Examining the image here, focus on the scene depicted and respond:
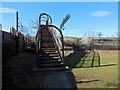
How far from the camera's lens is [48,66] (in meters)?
11.4

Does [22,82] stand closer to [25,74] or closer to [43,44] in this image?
[25,74]

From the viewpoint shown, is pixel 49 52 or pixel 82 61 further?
pixel 82 61

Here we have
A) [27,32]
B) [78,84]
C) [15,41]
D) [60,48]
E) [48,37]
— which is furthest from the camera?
[27,32]

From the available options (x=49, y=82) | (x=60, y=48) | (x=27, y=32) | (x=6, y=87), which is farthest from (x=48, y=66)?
(x=27, y=32)

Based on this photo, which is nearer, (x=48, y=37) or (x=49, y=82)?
(x=49, y=82)

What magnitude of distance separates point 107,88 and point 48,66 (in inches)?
171

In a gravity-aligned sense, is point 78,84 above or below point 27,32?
below

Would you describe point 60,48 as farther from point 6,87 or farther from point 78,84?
point 6,87

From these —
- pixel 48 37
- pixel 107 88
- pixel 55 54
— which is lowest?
pixel 107 88

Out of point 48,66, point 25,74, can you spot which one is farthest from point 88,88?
point 48,66

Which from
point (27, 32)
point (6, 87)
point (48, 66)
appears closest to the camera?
point (6, 87)

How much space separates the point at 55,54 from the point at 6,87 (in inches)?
234

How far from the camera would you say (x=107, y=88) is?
25.1ft

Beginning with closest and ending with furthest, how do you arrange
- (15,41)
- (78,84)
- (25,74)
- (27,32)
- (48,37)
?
(78,84) → (25,74) → (48,37) → (15,41) → (27,32)
